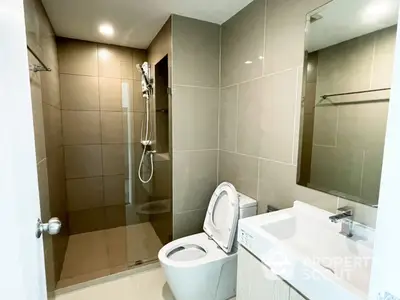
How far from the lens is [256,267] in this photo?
45.1 inches

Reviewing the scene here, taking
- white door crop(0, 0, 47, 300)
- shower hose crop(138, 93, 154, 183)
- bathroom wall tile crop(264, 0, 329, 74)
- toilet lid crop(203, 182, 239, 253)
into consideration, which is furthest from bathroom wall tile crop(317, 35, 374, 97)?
shower hose crop(138, 93, 154, 183)

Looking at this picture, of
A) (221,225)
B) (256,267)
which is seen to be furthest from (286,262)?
(221,225)

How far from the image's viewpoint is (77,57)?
2547 mm

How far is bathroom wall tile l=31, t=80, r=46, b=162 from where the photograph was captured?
142 centimetres

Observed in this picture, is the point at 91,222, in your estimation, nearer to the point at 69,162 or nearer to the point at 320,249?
the point at 69,162

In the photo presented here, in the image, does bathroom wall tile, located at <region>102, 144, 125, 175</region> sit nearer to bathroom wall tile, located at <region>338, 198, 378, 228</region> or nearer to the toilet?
the toilet

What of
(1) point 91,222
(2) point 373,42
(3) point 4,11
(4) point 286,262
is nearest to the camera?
(3) point 4,11

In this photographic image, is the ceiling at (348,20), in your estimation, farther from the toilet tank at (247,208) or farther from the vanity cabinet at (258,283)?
the vanity cabinet at (258,283)

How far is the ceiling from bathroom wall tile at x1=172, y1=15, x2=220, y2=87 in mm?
954

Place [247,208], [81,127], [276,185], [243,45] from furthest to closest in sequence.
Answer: [81,127] < [243,45] < [247,208] < [276,185]

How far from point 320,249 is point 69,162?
2628mm

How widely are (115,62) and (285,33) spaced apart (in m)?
2.02

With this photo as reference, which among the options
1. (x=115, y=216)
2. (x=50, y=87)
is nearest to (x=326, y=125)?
(x=50, y=87)

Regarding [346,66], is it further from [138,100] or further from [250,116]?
[138,100]
